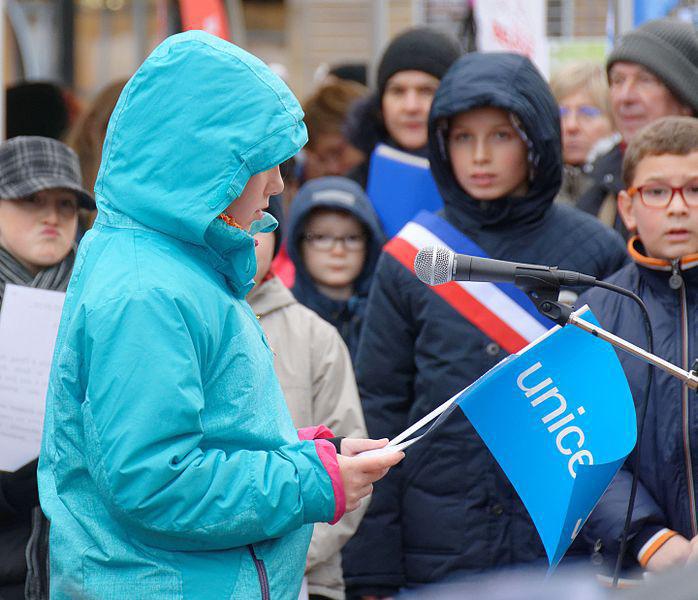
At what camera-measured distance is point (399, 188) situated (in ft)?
17.9

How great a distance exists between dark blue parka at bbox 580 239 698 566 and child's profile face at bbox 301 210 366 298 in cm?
191

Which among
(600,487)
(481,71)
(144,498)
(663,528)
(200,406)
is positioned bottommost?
(663,528)

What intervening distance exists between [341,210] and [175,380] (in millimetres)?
3004

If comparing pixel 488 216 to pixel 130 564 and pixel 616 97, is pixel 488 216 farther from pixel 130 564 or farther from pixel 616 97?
pixel 130 564

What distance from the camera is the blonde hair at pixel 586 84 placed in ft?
22.6

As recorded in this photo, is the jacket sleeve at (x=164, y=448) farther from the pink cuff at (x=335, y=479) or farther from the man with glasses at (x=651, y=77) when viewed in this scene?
the man with glasses at (x=651, y=77)

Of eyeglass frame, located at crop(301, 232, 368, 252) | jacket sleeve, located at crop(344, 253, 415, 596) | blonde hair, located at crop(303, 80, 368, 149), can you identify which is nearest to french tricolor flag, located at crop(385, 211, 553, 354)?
jacket sleeve, located at crop(344, 253, 415, 596)

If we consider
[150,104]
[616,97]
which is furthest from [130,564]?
[616,97]

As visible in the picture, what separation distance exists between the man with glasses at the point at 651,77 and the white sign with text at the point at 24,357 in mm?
2349

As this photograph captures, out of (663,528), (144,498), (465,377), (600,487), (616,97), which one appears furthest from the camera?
(616,97)

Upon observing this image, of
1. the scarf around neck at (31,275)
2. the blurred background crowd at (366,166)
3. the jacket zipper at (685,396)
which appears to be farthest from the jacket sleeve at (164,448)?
the scarf around neck at (31,275)

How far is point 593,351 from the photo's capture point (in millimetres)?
2961

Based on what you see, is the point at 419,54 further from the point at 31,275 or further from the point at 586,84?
the point at 31,275

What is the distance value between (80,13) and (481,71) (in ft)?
45.3
